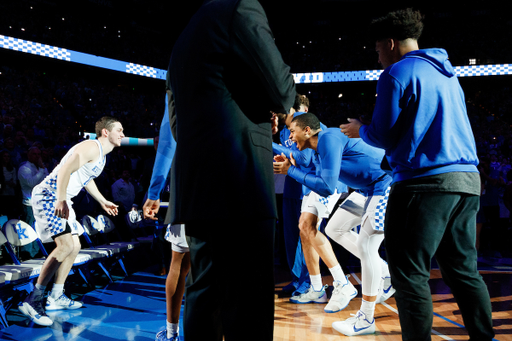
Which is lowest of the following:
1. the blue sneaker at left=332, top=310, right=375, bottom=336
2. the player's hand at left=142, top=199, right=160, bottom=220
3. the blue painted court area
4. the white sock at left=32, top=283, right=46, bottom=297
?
the blue painted court area

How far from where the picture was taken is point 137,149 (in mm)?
14383

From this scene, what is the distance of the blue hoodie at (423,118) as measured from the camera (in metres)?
1.67

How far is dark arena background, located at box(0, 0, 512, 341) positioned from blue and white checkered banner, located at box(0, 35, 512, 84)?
0.05 m

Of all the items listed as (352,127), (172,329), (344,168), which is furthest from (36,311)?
(352,127)

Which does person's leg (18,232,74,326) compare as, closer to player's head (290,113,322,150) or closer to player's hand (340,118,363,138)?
player's head (290,113,322,150)

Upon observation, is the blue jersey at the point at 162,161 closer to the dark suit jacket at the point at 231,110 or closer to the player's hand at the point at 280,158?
the dark suit jacket at the point at 231,110

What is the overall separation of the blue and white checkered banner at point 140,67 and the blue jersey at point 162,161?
1501cm

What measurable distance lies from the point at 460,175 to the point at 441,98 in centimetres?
34

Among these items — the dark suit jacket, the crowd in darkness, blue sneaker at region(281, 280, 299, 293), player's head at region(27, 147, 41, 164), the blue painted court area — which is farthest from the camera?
the crowd in darkness

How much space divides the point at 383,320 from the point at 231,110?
2.52 metres

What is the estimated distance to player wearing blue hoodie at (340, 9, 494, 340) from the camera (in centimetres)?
164

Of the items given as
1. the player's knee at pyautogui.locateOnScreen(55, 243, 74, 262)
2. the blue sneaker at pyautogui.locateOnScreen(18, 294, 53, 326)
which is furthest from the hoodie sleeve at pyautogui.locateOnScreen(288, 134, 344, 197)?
the blue sneaker at pyautogui.locateOnScreen(18, 294, 53, 326)

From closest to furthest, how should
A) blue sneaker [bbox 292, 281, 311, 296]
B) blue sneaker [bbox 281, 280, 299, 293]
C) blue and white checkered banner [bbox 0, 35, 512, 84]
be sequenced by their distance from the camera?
blue sneaker [bbox 292, 281, 311, 296]
blue sneaker [bbox 281, 280, 299, 293]
blue and white checkered banner [bbox 0, 35, 512, 84]

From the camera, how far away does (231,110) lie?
1.26 meters
